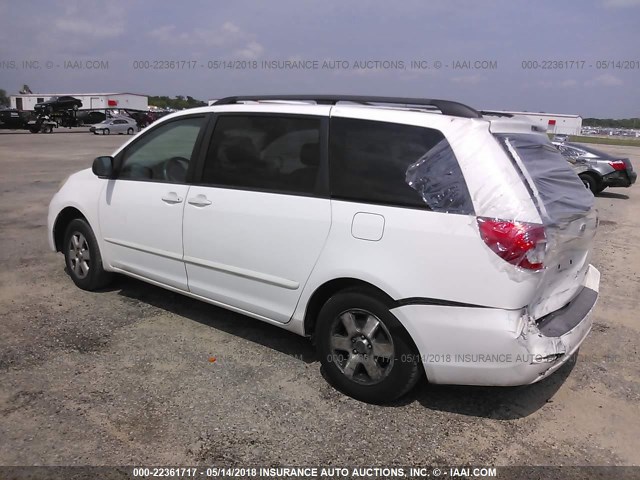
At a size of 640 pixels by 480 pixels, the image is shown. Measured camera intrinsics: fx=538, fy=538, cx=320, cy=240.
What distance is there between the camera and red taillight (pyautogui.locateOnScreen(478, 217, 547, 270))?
2771 millimetres

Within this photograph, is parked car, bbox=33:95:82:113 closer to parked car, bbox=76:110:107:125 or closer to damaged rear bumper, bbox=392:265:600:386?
parked car, bbox=76:110:107:125

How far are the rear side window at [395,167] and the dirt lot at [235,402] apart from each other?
4.30 ft

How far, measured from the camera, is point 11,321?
4426 millimetres

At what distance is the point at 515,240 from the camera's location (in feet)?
9.08

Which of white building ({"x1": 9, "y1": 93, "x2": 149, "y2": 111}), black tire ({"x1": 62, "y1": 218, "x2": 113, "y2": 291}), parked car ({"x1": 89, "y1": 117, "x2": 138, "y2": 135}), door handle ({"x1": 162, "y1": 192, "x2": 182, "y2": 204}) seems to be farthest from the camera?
white building ({"x1": 9, "y1": 93, "x2": 149, "y2": 111})

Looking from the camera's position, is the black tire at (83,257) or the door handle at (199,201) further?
the black tire at (83,257)

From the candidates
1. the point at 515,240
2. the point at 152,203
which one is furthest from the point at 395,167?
the point at 152,203

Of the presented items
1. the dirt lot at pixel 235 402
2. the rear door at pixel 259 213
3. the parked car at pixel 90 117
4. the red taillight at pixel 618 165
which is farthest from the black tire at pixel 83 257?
the parked car at pixel 90 117

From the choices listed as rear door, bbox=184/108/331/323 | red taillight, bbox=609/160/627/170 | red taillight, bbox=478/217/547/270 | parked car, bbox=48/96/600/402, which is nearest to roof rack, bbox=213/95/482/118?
parked car, bbox=48/96/600/402

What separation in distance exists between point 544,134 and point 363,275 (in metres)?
1.78

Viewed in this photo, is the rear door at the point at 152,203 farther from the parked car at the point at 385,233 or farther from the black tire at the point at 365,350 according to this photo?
the black tire at the point at 365,350

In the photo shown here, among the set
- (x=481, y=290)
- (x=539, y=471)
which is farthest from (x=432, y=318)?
(x=539, y=471)

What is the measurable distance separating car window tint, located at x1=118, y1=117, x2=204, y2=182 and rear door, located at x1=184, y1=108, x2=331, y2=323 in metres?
0.26

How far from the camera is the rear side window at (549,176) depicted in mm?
3064
